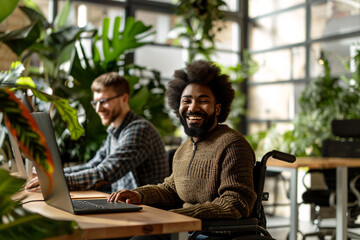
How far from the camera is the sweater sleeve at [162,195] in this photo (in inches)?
83.3

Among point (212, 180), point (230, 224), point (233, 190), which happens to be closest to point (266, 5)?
point (212, 180)

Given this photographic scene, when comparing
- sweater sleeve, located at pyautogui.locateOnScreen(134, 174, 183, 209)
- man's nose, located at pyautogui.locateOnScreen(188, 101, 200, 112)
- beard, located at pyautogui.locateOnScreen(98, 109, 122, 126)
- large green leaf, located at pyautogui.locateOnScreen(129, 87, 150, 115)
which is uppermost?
large green leaf, located at pyautogui.locateOnScreen(129, 87, 150, 115)

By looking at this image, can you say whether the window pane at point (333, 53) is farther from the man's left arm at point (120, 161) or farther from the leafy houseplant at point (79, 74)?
the man's left arm at point (120, 161)

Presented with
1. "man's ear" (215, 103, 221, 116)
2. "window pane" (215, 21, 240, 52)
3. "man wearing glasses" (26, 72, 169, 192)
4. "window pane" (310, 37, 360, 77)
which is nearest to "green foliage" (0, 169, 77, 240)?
"man's ear" (215, 103, 221, 116)

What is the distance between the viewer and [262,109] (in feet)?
28.0

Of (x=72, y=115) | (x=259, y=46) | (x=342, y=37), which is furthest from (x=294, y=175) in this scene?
(x=259, y=46)

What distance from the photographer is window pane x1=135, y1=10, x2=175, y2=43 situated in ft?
26.0

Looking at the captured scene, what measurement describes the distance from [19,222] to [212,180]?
Answer: 1.15 m

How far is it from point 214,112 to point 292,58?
19.8 ft

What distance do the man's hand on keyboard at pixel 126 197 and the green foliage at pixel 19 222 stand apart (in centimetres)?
97

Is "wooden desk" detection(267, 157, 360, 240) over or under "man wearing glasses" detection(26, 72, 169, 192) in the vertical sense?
under

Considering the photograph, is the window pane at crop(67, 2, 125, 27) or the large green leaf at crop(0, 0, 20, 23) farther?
the window pane at crop(67, 2, 125, 27)

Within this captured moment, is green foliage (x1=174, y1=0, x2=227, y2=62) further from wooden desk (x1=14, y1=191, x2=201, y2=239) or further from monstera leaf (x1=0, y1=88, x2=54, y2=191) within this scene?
monstera leaf (x1=0, y1=88, x2=54, y2=191)

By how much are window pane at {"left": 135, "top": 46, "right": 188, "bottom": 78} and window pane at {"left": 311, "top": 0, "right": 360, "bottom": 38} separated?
2119 mm
